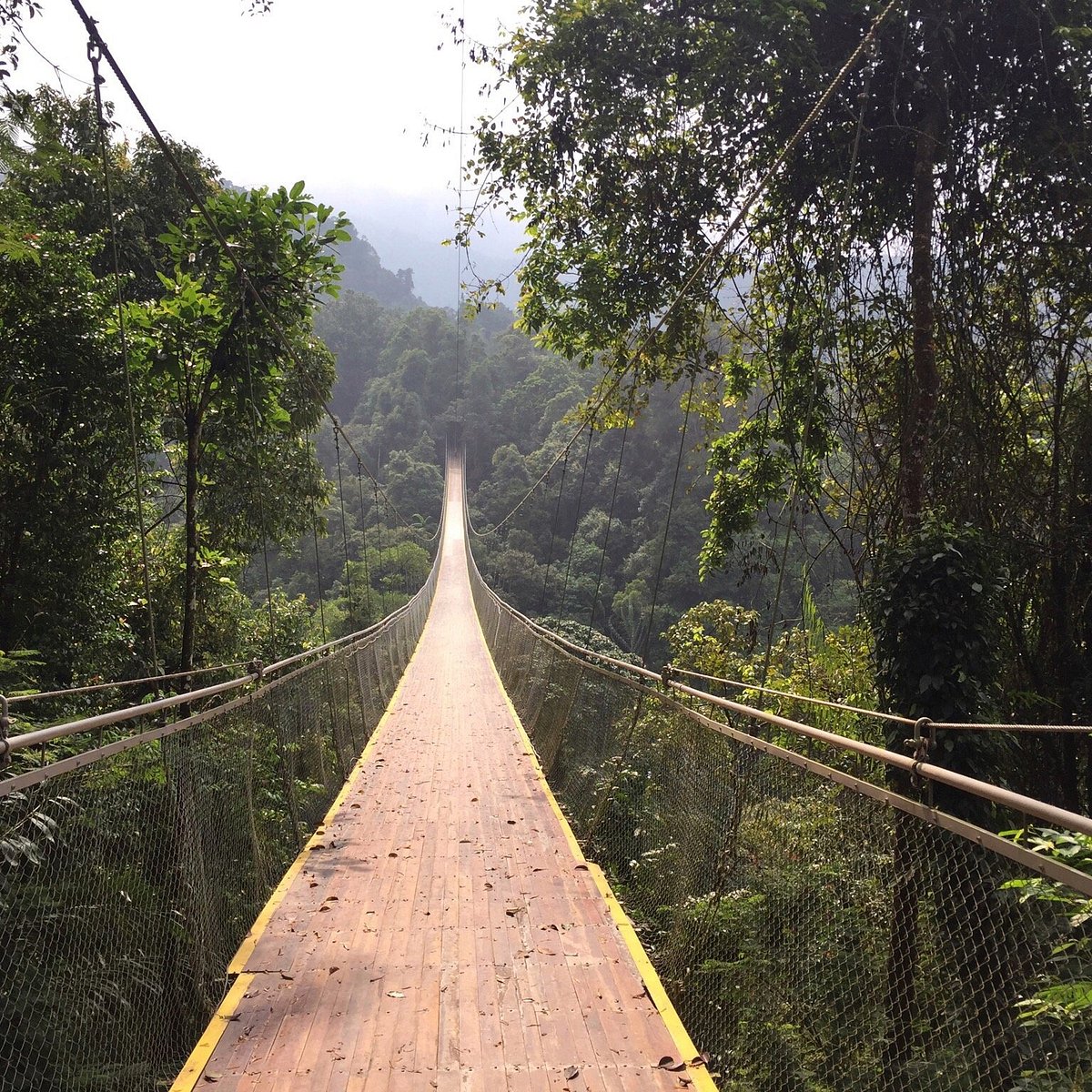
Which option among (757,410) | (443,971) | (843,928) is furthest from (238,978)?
(757,410)

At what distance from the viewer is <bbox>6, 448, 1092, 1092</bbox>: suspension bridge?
6.06 feet

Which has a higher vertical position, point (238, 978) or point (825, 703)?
point (825, 703)

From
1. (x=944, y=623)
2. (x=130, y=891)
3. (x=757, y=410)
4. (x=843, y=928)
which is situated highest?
(x=757, y=410)

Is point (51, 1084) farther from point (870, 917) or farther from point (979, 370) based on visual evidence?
point (979, 370)

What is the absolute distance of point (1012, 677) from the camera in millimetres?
5164

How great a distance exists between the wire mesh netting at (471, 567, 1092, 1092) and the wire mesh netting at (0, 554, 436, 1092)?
56.6 inches

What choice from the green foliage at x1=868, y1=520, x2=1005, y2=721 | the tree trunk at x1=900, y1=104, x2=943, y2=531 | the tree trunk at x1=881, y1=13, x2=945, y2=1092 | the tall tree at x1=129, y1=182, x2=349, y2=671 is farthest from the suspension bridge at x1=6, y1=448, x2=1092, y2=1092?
the tall tree at x1=129, y1=182, x2=349, y2=671

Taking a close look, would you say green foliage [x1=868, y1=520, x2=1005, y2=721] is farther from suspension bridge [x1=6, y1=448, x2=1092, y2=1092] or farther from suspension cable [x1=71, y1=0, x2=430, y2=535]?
suspension cable [x1=71, y1=0, x2=430, y2=535]

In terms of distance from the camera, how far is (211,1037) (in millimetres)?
2289

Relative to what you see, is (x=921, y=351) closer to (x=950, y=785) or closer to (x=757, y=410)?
(x=757, y=410)

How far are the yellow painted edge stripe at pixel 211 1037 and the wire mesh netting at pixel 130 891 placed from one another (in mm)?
48

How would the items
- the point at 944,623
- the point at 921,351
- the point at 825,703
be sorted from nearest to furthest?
the point at 825,703 → the point at 944,623 → the point at 921,351

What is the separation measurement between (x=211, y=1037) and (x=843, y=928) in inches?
64.2

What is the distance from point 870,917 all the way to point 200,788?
201 cm
